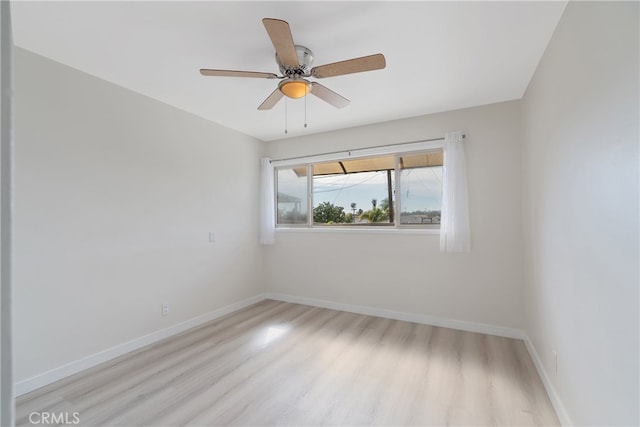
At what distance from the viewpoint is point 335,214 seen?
4.05m

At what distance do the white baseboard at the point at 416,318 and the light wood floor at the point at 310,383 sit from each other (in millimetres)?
95

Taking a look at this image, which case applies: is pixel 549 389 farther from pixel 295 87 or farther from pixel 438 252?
pixel 295 87

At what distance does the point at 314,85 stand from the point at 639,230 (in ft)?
6.13

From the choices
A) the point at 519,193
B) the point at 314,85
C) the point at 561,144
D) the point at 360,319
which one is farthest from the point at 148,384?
the point at 519,193

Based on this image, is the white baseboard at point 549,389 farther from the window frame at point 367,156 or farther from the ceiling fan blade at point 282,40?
the ceiling fan blade at point 282,40

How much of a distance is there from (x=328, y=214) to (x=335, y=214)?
0.11 m

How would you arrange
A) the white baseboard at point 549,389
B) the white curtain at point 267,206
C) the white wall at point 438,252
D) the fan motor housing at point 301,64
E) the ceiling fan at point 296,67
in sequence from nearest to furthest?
the ceiling fan at point 296,67 → the white baseboard at point 549,389 → the fan motor housing at point 301,64 → the white wall at point 438,252 → the white curtain at point 267,206

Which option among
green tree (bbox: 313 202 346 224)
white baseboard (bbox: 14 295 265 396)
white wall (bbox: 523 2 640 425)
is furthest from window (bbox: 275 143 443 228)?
white baseboard (bbox: 14 295 265 396)

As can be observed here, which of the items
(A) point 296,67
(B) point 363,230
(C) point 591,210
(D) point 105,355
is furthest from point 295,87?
(D) point 105,355

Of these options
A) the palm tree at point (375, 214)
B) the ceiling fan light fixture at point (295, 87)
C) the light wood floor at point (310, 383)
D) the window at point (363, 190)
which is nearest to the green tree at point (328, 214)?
the window at point (363, 190)

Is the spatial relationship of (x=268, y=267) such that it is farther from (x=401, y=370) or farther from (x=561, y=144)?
(x=561, y=144)

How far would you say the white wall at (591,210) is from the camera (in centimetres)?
109

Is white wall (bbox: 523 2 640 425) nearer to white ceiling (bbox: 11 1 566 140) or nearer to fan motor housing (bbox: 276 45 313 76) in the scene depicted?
white ceiling (bbox: 11 1 566 140)

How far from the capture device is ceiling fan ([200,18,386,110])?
158 cm
